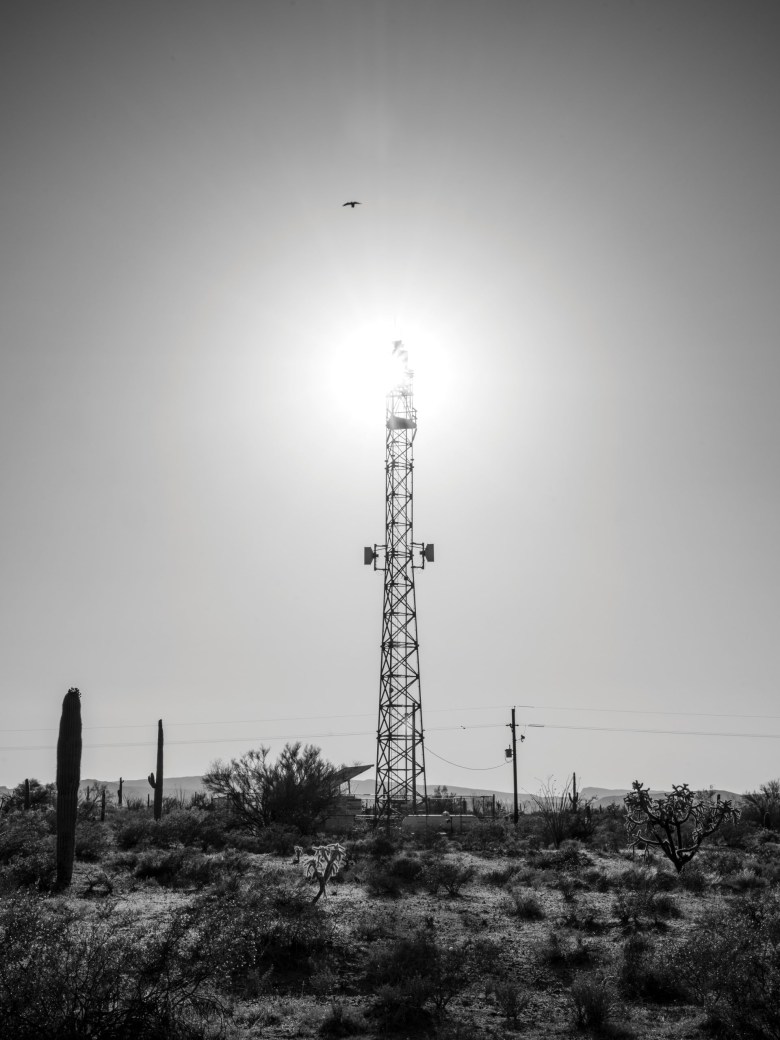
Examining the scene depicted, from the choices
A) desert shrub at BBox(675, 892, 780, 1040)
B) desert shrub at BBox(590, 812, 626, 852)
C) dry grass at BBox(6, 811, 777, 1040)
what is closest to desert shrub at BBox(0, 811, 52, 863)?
dry grass at BBox(6, 811, 777, 1040)

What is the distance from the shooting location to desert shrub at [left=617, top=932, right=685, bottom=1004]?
485 inches

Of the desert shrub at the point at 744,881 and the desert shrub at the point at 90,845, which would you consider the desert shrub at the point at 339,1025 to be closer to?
the desert shrub at the point at 744,881

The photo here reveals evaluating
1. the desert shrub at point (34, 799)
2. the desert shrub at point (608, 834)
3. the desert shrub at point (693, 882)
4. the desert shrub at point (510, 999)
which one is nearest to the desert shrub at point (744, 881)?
the desert shrub at point (693, 882)

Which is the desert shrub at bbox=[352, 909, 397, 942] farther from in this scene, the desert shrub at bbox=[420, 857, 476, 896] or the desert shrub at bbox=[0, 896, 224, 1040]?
the desert shrub at bbox=[0, 896, 224, 1040]

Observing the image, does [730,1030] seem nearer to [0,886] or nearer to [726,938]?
[726,938]

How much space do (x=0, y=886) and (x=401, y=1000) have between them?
899 cm

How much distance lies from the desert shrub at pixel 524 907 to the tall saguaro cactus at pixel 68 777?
32.4 feet

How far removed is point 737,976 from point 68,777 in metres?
15.9

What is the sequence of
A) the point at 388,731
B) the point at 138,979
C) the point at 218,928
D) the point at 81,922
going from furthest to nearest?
the point at 388,731, the point at 81,922, the point at 218,928, the point at 138,979

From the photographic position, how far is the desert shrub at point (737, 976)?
10.0 metres

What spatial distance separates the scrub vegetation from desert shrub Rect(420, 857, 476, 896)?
0.08 m

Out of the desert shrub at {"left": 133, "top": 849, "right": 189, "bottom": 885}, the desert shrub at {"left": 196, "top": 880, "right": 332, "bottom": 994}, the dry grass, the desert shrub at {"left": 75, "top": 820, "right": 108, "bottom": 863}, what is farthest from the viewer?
the desert shrub at {"left": 75, "top": 820, "right": 108, "bottom": 863}

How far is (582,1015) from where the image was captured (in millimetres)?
11281

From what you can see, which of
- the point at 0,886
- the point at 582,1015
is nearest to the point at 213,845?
the point at 0,886
